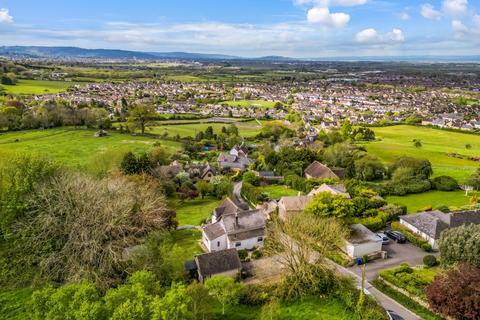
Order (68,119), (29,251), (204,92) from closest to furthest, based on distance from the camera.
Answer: (29,251), (68,119), (204,92)

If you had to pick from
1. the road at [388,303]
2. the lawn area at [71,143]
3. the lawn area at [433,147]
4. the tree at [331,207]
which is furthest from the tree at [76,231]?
the lawn area at [433,147]

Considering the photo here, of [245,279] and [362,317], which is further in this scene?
[245,279]

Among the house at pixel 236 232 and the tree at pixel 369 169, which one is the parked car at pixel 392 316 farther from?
the tree at pixel 369 169

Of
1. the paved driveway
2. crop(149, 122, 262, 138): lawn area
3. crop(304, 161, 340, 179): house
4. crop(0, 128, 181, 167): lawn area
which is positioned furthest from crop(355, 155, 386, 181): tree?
crop(149, 122, 262, 138): lawn area

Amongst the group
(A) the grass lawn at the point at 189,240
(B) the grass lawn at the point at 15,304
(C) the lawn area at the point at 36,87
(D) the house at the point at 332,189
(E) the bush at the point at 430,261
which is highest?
(C) the lawn area at the point at 36,87

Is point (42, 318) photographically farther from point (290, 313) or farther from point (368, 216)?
point (368, 216)

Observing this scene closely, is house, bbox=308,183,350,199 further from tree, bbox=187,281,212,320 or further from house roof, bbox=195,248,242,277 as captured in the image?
tree, bbox=187,281,212,320

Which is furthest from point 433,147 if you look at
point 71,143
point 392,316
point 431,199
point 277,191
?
point 71,143

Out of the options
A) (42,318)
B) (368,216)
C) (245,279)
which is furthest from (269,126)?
(42,318)
